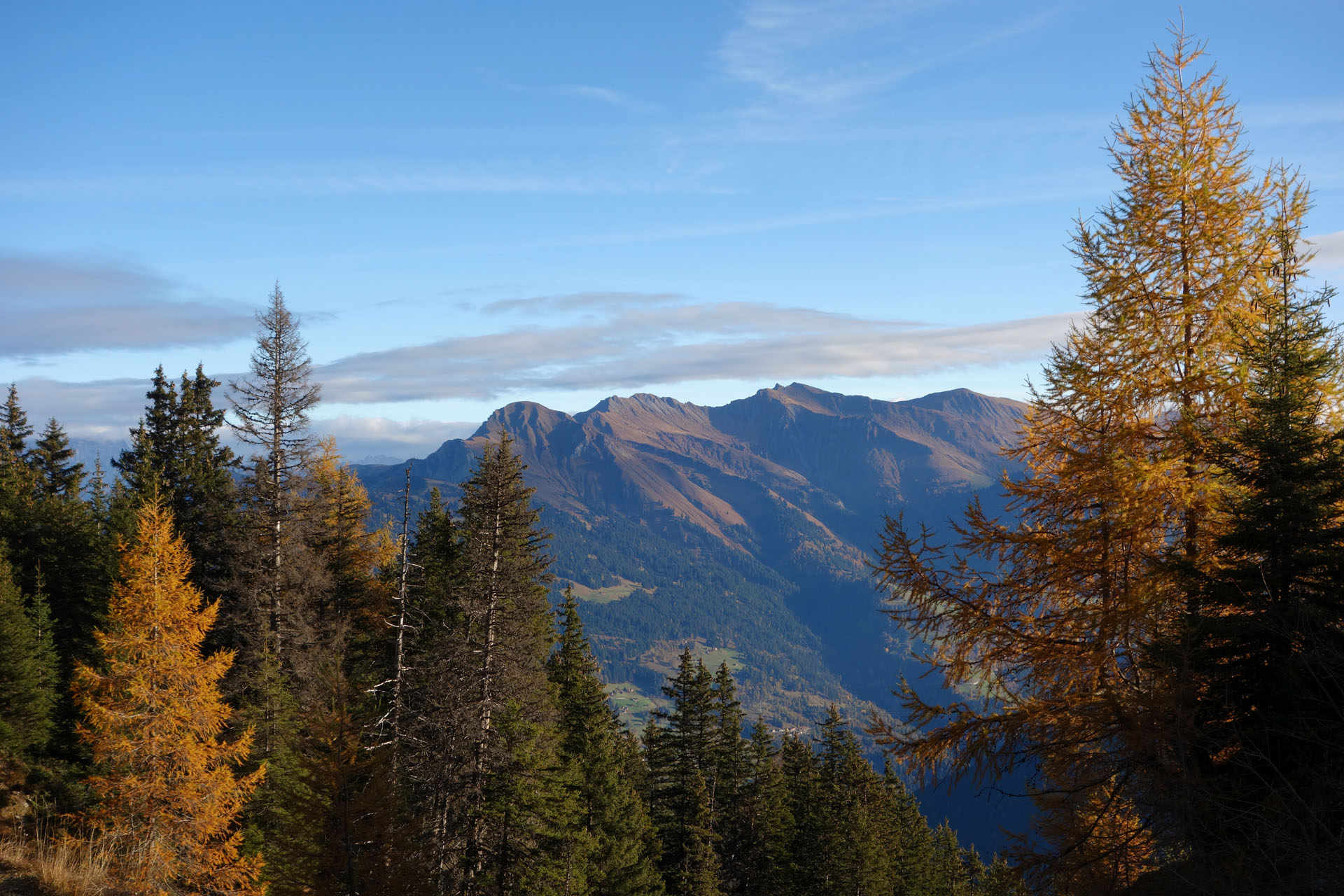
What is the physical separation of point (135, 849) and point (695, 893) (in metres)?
24.5

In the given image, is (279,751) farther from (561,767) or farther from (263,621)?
(561,767)

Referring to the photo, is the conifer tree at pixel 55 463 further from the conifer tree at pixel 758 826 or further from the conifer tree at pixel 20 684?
the conifer tree at pixel 758 826

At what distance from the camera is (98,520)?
41344mm

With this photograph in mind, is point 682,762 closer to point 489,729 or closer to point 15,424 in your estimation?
point 489,729

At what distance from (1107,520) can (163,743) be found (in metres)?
21.8

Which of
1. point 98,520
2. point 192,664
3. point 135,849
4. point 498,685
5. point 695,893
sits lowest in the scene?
point 695,893

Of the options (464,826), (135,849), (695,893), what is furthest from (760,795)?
(135,849)

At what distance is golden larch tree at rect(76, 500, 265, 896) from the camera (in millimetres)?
18281

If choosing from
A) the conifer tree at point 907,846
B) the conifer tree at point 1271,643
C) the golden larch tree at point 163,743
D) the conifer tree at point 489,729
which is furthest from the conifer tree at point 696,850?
the conifer tree at point 1271,643

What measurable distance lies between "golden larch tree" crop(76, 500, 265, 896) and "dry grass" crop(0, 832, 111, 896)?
317cm

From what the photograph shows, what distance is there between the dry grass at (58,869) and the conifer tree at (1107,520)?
1335cm

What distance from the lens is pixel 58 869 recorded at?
12336 mm

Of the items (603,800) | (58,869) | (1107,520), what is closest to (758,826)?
(603,800)

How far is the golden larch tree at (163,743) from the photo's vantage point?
60.0 feet
